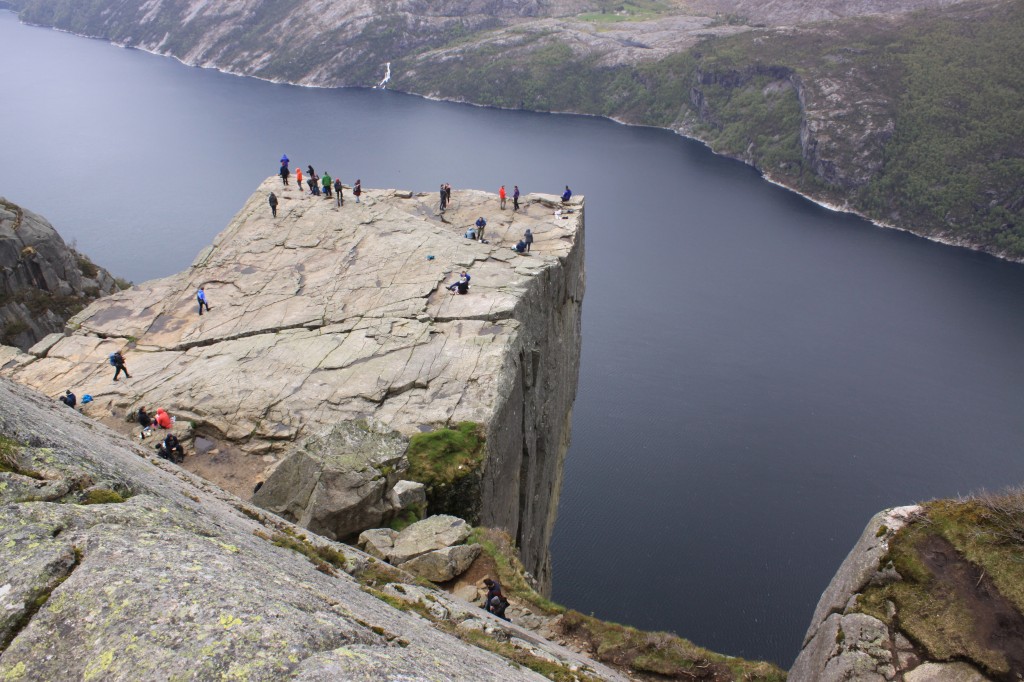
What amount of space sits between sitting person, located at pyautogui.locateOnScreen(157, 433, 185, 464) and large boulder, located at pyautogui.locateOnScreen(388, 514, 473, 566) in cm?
1017

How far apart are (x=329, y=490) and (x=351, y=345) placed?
1138cm

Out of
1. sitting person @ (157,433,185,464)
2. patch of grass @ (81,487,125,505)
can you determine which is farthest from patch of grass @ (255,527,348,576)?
sitting person @ (157,433,185,464)

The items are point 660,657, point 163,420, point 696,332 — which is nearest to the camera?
point 660,657

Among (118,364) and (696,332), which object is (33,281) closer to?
(118,364)

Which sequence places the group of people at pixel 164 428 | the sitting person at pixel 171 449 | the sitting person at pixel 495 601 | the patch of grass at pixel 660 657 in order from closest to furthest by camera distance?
the patch of grass at pixel 660 657, the sitting person at pixel 495 601, the sitting person at pixel 171 449, the group of people at pixel 164 428

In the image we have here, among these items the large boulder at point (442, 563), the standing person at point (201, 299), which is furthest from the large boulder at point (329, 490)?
the standing person at point (201, 299)

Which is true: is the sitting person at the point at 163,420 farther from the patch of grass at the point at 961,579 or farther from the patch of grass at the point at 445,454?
the patch of grass at the point at 961,579

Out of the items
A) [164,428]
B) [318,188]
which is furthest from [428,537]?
[318,188]

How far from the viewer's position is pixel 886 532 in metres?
16.8

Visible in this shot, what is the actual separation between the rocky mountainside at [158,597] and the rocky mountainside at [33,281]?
39.7 m

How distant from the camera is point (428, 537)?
21359 millimetres

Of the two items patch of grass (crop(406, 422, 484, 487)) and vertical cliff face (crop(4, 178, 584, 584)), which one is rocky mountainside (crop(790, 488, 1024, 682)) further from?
vertical cliff face (crop(4, 178, 584, 584))

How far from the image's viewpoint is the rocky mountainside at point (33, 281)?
148ft

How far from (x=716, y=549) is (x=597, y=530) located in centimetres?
994
